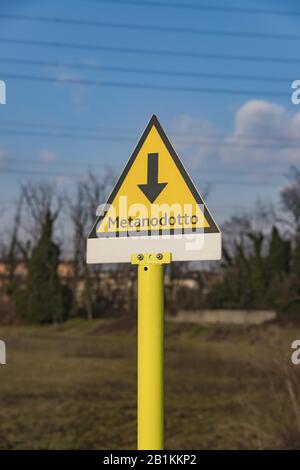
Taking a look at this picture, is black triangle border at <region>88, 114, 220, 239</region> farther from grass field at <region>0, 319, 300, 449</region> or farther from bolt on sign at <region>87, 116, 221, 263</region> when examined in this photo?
grass field at <region>0, 319, 300, 449</region>

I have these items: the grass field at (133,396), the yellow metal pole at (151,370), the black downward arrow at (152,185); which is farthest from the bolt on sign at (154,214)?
the grass field at (133,396)

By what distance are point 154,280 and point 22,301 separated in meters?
32.6

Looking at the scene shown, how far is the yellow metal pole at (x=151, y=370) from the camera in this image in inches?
117

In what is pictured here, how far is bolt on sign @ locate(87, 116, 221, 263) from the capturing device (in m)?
3.05

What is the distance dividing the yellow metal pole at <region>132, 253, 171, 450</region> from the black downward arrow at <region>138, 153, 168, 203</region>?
12.4 inches

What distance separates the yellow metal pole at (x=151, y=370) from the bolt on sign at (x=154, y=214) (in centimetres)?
12

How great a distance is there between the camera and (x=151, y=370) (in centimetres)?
298

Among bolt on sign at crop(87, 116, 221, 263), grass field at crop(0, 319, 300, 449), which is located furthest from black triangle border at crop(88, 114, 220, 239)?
grass field at crop(0, 319, 300, 449)

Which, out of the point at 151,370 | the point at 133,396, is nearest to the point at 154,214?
the point at 151,370

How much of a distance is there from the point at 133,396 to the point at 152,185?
1125cm

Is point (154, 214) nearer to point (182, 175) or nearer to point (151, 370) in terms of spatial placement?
point (182, 175)

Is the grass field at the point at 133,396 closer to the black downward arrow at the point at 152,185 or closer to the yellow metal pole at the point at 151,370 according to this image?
the yellow metal pole at the point at 151,370

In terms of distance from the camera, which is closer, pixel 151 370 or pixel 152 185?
pixel 151 370
